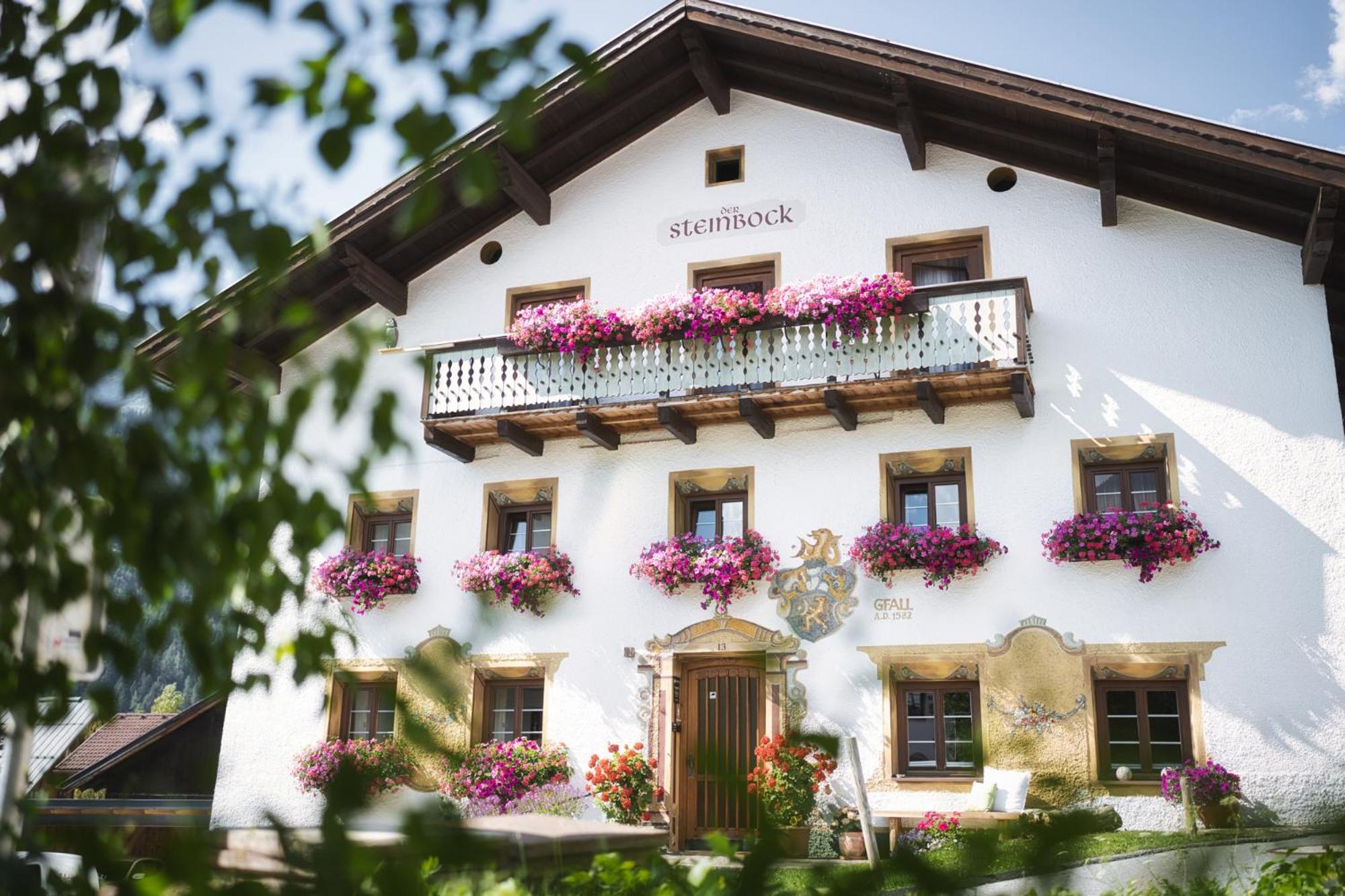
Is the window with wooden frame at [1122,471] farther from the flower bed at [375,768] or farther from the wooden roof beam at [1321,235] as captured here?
the flower bed at [375,768]

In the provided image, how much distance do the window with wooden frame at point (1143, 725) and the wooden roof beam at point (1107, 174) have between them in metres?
4.42

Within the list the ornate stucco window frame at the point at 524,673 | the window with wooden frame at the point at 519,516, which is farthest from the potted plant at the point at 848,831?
the window with wooden frame at the point at 519,516

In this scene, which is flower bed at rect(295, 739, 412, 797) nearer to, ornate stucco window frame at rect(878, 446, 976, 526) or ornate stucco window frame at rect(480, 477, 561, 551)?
ornate stucco window frame at rect(878, 446, 976, 526)

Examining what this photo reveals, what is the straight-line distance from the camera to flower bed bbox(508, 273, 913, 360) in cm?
1230

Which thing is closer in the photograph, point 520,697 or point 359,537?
point 520,697

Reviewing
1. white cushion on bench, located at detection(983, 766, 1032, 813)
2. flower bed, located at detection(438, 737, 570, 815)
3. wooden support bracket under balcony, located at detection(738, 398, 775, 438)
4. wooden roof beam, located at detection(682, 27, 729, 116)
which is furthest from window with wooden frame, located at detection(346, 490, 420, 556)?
white cushion on bench, located at detection(983, 766, 1032, 813)

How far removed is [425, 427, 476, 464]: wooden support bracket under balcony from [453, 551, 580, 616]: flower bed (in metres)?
1.32

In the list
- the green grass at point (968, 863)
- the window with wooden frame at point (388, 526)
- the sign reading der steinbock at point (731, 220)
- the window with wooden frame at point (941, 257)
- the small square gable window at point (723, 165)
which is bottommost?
the green grass at point (968, 863)

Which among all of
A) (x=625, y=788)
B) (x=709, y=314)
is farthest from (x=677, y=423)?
→ (x=625, y=788)

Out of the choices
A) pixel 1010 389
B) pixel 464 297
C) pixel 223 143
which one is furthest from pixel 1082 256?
pixel 223 143

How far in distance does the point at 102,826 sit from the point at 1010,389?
11.3 metres

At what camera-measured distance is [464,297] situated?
594 inches

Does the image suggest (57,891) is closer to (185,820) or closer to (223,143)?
(185,820)

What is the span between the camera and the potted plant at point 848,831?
1130 cm
